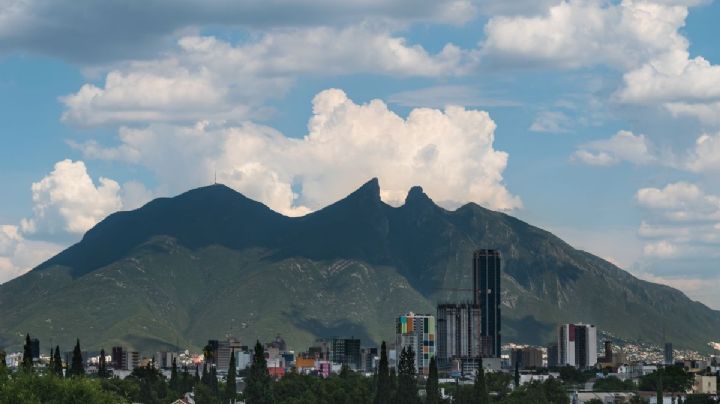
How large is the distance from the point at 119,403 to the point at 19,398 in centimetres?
1550

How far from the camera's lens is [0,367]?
176 metres

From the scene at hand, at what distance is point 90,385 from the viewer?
17312 centimetres

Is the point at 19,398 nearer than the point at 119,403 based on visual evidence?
Yes

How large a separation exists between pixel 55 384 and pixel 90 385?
4096 millimetres

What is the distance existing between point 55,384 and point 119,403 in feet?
30.1

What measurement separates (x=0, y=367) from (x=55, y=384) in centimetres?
826

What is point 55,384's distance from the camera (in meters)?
172

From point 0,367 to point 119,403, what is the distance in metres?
14.9

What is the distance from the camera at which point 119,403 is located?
6993 inches

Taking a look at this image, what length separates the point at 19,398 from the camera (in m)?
166

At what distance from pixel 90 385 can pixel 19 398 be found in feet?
33.3
